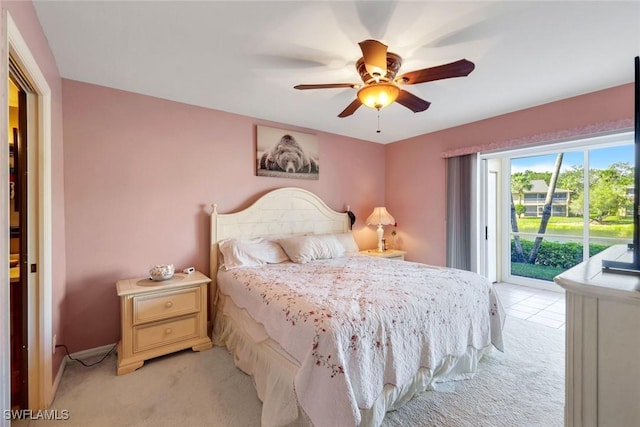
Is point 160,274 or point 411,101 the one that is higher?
point 411,101

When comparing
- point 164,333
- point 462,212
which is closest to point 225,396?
point 164,333

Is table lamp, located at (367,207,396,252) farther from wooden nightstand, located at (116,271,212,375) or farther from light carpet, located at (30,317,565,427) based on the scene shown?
wooden nightstand, located at (116,271,212,375)

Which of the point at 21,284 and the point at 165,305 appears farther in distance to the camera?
the point at 165,305

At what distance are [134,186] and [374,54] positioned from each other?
245cm

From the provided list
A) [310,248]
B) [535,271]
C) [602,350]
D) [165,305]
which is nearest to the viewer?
[602,350]

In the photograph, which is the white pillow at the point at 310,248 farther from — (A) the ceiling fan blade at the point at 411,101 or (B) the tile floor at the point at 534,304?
(B) the tile floor at the point at 534,304

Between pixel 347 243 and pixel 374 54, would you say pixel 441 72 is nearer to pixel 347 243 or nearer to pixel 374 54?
pixel 374 54

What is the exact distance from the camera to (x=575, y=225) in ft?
14.4

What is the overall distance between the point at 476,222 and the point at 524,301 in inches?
56.6

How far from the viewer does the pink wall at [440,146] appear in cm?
275

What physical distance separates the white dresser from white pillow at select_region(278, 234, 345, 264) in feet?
8.09

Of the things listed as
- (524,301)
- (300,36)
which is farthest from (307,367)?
(524,301)

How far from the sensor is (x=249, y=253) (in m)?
3.04

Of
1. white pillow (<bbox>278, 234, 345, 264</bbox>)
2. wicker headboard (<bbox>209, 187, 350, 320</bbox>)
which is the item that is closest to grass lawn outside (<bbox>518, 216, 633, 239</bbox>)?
wicker headboard (<bbox>209, 187, 350, 320</bbox>)
